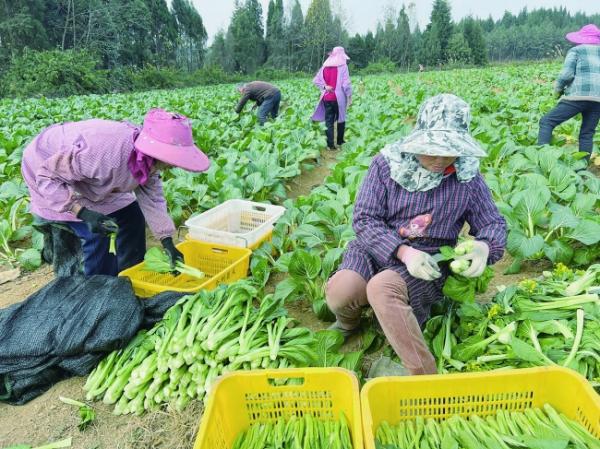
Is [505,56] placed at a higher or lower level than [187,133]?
higher

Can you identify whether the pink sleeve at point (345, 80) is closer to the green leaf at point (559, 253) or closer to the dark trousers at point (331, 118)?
the dark trousers at point (331, 118)

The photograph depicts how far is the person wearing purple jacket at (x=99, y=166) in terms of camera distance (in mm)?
2732

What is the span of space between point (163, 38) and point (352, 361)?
2104 inches

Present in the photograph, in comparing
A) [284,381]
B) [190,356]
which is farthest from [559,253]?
[190,356]

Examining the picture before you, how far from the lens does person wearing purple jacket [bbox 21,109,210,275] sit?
108 inches

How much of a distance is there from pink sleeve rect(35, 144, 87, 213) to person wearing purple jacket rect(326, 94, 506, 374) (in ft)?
5.62

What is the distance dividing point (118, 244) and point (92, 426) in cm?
157

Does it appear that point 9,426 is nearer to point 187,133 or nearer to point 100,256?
point 100,256

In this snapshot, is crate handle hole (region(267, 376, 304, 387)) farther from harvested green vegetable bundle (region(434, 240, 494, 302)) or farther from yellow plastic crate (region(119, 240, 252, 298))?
yellow plastic crate (region(119, 240, 252, 298))

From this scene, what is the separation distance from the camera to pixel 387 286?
234 centimetres

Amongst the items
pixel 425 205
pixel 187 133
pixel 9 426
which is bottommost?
pixel 9 426

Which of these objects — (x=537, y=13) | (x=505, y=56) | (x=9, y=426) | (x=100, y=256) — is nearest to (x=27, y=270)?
(x=100, y=256)

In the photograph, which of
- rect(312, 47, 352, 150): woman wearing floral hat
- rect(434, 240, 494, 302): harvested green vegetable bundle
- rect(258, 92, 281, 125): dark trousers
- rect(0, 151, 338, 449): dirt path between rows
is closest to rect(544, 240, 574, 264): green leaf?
rect(434, 240, 494, 302): harvested green vegetable bundle

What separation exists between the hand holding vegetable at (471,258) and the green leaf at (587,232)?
5.36 ft
